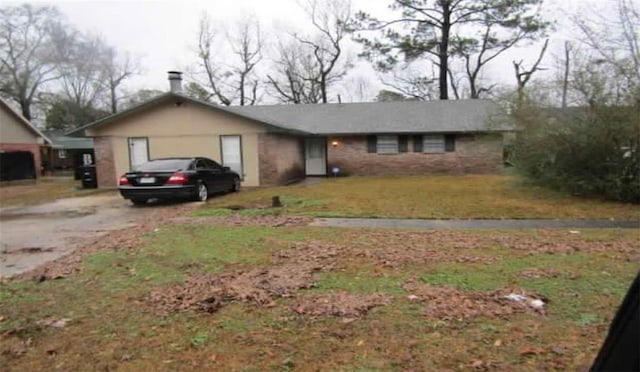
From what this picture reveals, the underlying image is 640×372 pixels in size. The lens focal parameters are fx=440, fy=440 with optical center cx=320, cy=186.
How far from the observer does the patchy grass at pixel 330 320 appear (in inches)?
123

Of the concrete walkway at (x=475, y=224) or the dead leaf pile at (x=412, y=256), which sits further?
the concrete walkway at (x=475, y=224)

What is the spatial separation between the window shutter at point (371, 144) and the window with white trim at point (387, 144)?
16 centimetres

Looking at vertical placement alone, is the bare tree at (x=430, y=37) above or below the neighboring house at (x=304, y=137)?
above

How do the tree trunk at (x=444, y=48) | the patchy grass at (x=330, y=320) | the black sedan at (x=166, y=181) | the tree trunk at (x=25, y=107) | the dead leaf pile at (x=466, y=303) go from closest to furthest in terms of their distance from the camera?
the patchy grass at (x=330, y=320), the dead leaf pile at (x=466, y=303), the black sedan at (x=166, y=181), the tree trunk at (x=444, y=48), the tree trunk at (x=25, y=107)

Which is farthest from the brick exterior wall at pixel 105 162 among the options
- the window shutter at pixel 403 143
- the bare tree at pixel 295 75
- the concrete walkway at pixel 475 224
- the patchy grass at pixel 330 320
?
the bare tree at pixel 295 75

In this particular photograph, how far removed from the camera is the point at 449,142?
21.8m

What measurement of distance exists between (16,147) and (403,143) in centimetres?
2140

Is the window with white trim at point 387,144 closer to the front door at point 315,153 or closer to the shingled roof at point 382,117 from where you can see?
the shingled roof at point 382,117

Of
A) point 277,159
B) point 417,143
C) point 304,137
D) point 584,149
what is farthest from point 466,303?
point 304,137

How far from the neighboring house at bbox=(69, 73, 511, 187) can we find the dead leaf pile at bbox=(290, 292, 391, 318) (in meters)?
12.6

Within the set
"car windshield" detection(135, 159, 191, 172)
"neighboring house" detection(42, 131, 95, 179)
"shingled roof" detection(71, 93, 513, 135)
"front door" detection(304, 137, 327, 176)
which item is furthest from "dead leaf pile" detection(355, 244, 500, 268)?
"neighboring house" detection(42, 131, 95, 179)

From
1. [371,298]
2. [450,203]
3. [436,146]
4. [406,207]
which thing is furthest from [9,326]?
[436,146]

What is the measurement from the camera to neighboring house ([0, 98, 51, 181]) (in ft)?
77.2

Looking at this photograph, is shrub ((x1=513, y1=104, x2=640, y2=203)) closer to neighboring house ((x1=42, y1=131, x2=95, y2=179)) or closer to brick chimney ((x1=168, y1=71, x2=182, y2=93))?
brick chimney ((x1=168, y1=71, x2=182, y2=93))
